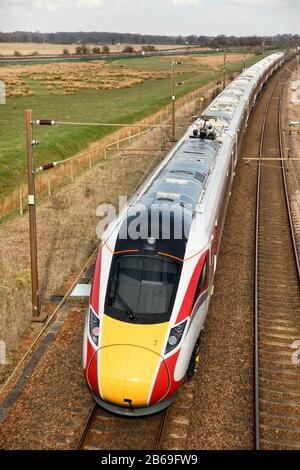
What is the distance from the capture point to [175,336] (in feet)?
33.5

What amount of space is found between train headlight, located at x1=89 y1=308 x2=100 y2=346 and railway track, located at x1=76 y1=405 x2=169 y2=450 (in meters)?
1.69

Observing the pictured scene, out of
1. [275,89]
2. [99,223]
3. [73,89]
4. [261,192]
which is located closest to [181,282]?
[99,223]

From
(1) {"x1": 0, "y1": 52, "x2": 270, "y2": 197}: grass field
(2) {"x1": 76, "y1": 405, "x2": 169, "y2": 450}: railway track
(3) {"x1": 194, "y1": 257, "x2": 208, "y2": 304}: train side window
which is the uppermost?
(1) {"x1": 0, "y1": 52, "x2": 270, "y2": 197}: grass field

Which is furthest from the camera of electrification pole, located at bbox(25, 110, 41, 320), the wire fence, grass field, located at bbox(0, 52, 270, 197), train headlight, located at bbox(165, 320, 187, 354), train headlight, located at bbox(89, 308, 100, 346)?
grass field, located at bbox(0, 52, 270, 197)

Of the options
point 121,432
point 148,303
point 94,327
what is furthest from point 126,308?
point 121,432

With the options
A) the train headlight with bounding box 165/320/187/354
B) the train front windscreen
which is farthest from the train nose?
the train front windscreen

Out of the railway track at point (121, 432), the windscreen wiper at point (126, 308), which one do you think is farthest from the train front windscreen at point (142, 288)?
the railway track at point (121, 432)

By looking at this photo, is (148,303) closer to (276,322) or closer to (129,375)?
(129,375)

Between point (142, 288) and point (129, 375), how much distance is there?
6.53 feet

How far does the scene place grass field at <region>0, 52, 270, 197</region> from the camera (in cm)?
3650

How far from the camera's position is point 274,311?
50.1 ft

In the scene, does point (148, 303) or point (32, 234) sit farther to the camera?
point (32, 234)

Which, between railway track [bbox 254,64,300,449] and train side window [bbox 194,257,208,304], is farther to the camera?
train side window [bbox 194,257,208,304]

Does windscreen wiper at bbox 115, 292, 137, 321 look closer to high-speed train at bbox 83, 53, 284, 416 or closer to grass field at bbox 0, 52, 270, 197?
high-speed train at bbox 83, 53, 284, 416
